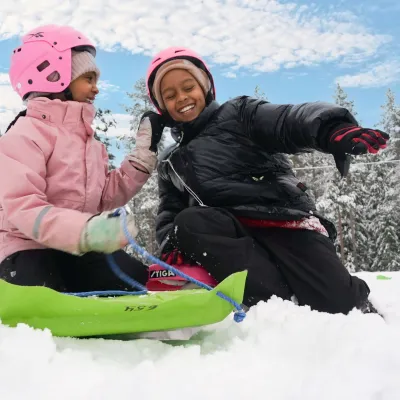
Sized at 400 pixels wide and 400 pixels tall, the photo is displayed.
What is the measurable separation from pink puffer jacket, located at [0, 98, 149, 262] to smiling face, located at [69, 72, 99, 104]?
13 centimetres

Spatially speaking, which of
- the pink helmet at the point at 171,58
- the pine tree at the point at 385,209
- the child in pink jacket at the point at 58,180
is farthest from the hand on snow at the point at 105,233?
the pine tree at the point at 385,209

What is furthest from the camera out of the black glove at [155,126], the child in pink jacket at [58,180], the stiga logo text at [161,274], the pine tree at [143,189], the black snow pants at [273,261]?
the pine tree at [143,189]

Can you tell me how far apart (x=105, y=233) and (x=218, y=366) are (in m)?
0.79

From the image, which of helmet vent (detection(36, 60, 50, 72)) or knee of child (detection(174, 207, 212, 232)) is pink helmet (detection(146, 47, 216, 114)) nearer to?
helmet vent (detection(36, 60, 50, 72))

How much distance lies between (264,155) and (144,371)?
2.01 m

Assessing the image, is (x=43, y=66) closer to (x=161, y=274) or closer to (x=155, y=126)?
(x=155, y=126)

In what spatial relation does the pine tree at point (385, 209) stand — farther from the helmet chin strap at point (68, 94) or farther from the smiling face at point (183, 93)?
the helmet chin strap at point (68, 94)

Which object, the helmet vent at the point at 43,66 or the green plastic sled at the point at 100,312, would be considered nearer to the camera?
the green plastic sled at the point at 100,312

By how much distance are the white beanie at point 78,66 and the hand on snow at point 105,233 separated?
116 centimetres

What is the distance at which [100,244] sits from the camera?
6.22ft

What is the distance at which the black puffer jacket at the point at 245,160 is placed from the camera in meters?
2.78

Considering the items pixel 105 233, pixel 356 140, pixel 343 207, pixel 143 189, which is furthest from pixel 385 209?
pixel 105 233

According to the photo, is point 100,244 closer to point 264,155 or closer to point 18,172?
point 18,172

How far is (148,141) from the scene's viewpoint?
328 cm
